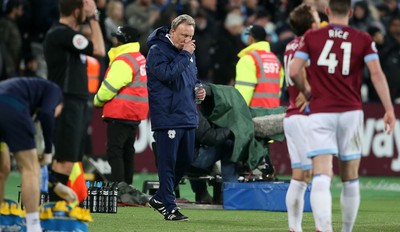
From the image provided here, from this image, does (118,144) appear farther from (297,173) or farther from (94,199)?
(297,173)

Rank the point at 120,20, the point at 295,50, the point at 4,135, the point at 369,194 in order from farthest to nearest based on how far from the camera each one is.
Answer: the point at 120,20 < the point at 369,194 < the point at 295,50 < the point at 4,135

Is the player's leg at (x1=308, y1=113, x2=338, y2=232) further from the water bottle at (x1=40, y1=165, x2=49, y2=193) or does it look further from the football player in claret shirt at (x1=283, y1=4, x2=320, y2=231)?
the water bottle at (x1=40, y1=165, x2=49, y2=193)

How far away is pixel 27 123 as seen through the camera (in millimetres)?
10359

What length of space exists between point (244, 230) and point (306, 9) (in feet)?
8.11

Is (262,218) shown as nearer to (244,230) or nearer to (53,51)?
(244,230)

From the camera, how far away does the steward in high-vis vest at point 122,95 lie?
53.2ft

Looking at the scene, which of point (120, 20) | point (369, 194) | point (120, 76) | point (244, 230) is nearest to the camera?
point (244, 230)

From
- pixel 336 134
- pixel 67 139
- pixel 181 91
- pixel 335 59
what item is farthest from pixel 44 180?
pixel 181 91

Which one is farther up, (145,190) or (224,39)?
(224,39)

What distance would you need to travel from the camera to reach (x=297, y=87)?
427 inches

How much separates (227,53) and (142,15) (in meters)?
1.88

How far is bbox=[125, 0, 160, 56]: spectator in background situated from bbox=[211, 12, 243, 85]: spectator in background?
1404mm

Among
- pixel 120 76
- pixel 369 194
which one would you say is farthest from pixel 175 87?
pixel 369 194

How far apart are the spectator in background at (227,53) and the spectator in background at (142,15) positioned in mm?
1404
